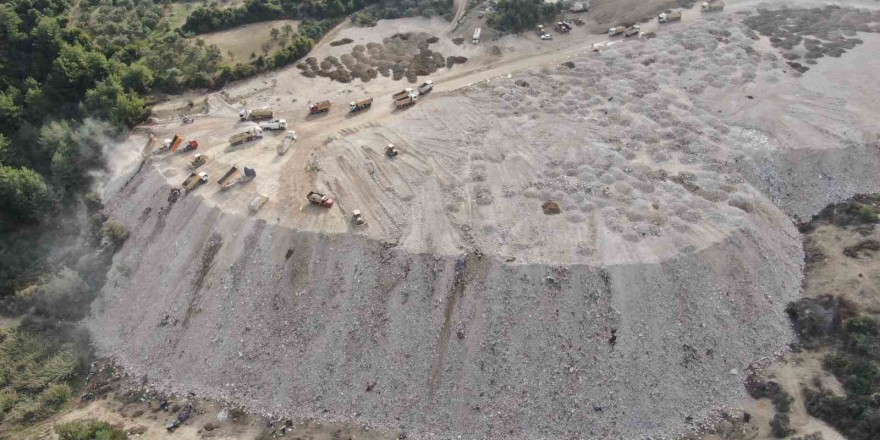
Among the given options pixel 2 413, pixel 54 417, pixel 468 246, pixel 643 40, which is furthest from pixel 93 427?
pixel 643 40

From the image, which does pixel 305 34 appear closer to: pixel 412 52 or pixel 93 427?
pixel 412 52

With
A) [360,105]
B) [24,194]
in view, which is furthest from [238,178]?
[24,194]

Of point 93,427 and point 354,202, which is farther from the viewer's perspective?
point 354,202

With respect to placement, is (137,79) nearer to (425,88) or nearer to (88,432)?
(425,88)

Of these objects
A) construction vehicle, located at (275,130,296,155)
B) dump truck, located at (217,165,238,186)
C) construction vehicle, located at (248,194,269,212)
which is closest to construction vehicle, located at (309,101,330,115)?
construction vehicle, located at (275,130,296,155)

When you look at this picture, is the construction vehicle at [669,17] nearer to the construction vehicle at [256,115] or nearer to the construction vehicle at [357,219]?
the construction vehicle at [357,219]
